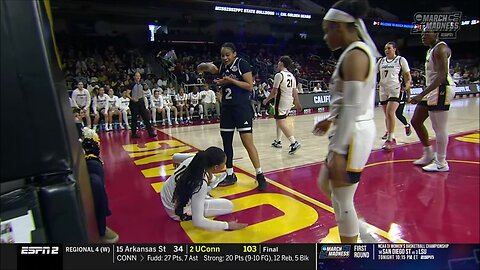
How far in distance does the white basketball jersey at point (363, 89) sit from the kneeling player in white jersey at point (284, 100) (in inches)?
55.1

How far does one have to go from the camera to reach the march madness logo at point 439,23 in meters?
1.38

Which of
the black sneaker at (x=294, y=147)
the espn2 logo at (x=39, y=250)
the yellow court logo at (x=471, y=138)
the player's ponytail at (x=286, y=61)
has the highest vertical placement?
the player's ponytail at (x=286, y=61)

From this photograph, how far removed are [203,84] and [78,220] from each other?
1.10 metres

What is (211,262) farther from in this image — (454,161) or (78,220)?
(454,161)

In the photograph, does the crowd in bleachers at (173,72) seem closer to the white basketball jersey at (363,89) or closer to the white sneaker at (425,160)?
the white basketball jersey at (363,89)

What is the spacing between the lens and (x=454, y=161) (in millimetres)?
2256

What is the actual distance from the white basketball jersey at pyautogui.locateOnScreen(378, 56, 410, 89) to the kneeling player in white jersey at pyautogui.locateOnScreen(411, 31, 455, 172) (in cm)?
26

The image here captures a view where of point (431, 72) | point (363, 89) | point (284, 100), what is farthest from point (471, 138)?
point (363, 89)

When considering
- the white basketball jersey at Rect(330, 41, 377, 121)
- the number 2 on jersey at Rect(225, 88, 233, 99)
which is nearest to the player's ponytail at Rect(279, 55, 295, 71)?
the number 2 on jersey at Rect(225, 88, 233, 99)

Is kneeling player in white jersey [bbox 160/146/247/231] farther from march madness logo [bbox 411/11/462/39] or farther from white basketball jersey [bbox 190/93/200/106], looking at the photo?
march madness logo [bbox 411/11/462/39]

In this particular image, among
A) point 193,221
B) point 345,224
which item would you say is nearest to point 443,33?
point 345,224

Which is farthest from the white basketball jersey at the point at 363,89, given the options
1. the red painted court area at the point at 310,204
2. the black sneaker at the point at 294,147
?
the black sneaker at the point at 294,147

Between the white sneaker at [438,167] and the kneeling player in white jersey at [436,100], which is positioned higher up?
the kneeling player in white jersey at [436,100]

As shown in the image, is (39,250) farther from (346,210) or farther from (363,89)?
(363,89)
